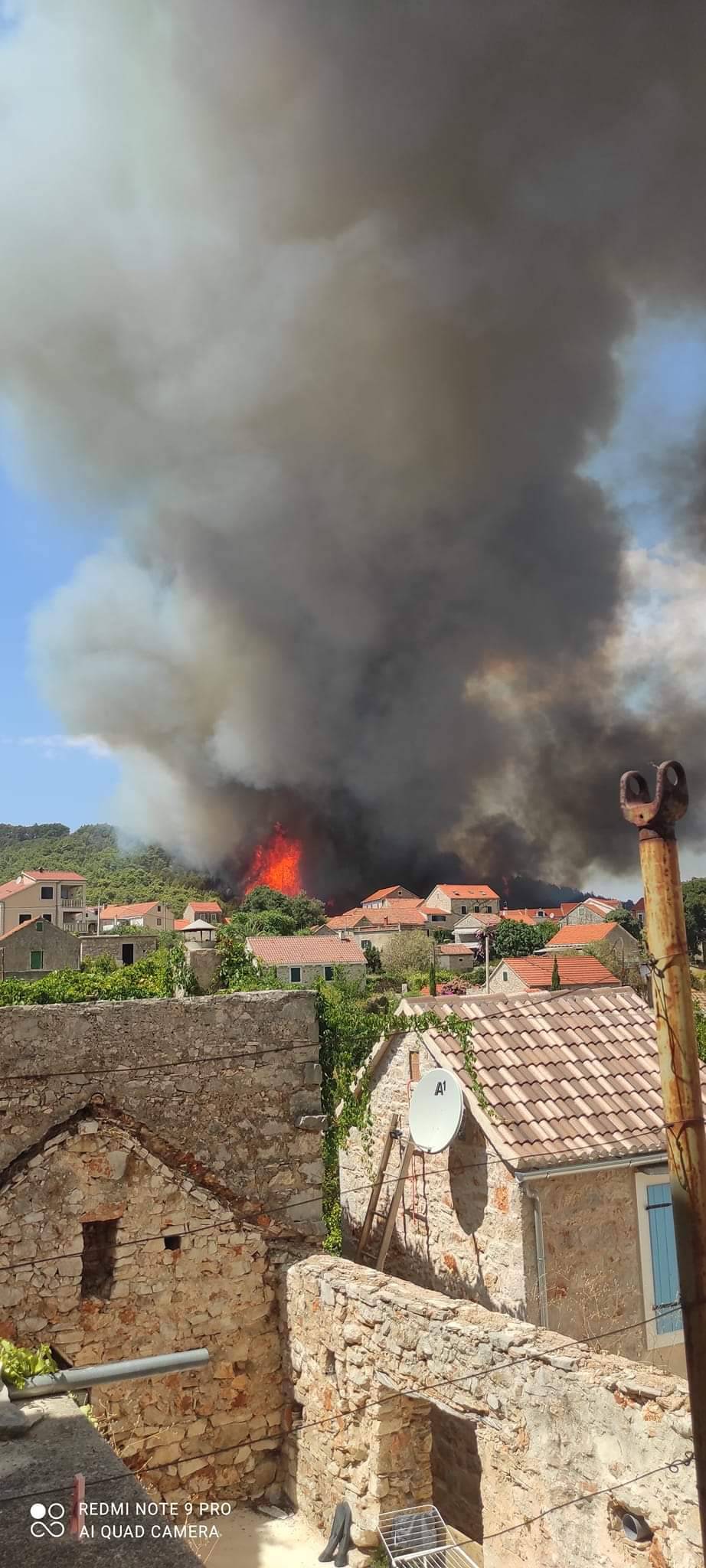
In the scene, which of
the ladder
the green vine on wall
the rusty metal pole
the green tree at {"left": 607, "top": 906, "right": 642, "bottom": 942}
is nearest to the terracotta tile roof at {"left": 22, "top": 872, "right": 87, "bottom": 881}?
the green tree at {"left": 607, "top": 906, "right": 642, "bottom": 942}

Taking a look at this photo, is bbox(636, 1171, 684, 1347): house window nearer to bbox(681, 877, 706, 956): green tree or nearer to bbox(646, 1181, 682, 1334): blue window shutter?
bbox(646, 1181, 682, 1334): blue window shutter

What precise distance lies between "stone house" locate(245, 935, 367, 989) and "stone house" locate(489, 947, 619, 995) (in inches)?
424

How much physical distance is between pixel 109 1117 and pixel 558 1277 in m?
4.61

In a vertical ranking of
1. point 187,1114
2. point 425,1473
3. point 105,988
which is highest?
point 105,988

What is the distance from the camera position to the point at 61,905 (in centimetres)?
8119

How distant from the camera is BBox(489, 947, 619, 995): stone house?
4456cm

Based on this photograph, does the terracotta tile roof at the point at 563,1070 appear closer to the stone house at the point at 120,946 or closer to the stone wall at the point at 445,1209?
the stone wall at the point at 445,1209

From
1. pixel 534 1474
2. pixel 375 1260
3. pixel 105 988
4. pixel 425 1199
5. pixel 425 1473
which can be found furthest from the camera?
pixel 105 988

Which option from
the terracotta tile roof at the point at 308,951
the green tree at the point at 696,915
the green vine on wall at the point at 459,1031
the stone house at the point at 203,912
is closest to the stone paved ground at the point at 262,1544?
the green vine on wall at the point at 459,1031

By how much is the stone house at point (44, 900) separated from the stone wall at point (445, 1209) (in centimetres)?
6574

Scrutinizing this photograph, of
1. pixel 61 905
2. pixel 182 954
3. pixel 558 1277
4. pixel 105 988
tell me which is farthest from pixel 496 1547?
pixel 61 905

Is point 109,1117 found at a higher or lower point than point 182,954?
lower

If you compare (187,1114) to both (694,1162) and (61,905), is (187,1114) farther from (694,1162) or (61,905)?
(61,905)

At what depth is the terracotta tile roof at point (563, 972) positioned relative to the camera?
4438cm
